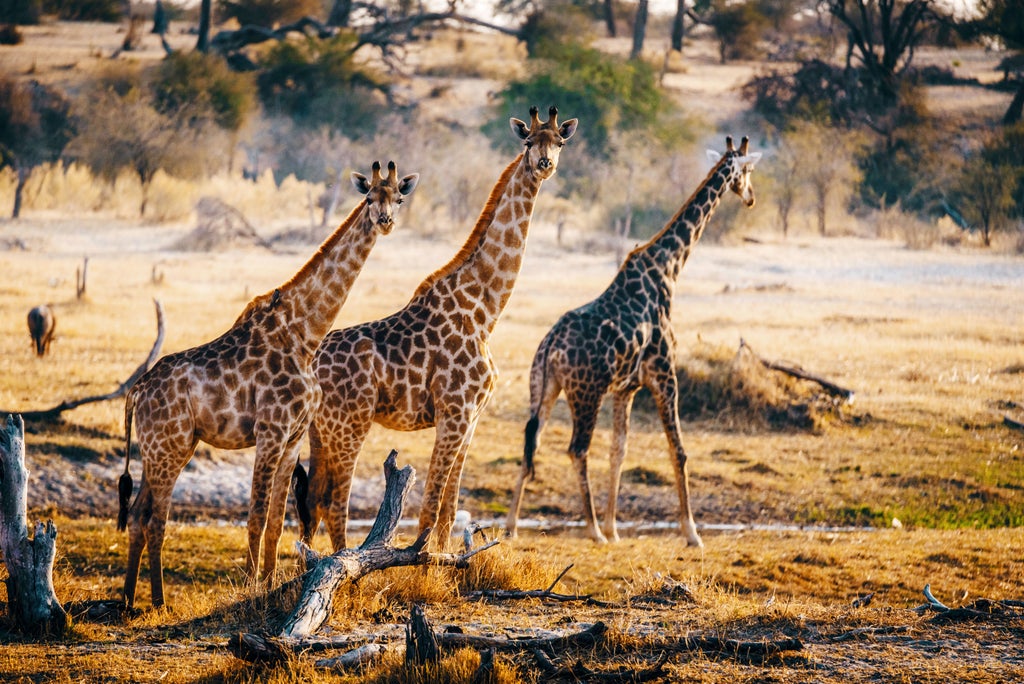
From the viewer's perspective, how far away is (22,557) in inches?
243

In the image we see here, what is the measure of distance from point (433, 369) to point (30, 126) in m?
22.8

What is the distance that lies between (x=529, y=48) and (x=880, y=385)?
27535mm

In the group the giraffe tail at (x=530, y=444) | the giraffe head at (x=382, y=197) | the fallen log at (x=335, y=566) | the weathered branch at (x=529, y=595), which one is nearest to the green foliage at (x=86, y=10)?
the giraffe tail at (x=530, y=444)

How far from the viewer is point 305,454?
12109 millimetres

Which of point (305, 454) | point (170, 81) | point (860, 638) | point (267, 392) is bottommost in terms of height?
point (305, 454)

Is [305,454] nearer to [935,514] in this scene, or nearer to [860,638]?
[935,514]

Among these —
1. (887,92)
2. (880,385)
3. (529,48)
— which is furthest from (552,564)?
(529,48)

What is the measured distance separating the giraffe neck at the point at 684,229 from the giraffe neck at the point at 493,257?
2.25 meters

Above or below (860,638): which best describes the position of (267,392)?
above

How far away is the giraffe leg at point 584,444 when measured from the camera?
9281mm

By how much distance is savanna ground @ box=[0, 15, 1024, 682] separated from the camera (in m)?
6.19

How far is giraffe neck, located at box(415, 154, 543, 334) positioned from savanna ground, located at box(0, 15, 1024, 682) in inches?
59.3

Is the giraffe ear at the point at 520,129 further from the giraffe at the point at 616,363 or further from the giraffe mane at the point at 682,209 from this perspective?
the giraffe mane at the point at 682,209

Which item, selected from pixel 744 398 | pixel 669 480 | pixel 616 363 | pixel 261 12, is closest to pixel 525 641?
pixel 616 363
